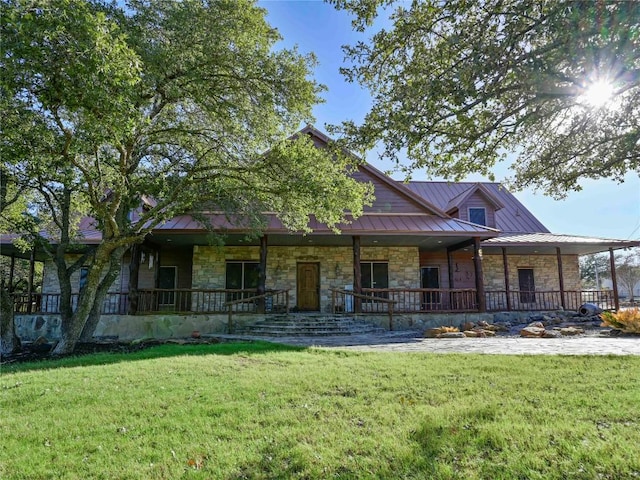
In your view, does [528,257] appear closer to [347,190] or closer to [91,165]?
[347,190]

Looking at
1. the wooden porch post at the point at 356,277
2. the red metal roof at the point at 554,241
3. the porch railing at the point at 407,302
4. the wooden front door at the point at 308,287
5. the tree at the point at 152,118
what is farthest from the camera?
the wooden front door at the point at 308,287

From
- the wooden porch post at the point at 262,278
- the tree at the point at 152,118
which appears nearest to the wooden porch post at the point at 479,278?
the tree at the point at 152,118

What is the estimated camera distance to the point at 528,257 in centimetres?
1708

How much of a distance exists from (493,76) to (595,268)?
45.7m

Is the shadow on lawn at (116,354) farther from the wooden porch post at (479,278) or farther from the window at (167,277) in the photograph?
the wooden porch post at (479,278)

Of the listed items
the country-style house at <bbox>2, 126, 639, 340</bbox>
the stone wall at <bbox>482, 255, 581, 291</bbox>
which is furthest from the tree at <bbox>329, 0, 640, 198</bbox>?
the stone wall at <bbox>482, 255, 581, 291</bbox>

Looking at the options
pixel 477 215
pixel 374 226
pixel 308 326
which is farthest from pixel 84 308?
pixel 477 215

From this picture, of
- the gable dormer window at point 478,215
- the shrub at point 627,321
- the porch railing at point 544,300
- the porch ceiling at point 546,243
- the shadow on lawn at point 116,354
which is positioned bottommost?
the shadow on lawn at point 116,354

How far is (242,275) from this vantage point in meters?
15.0

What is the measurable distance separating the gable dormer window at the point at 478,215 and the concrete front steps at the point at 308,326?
7.73 m

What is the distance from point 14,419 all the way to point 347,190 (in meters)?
6.97

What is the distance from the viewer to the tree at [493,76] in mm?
3982

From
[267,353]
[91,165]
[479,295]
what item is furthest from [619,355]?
[91,165]

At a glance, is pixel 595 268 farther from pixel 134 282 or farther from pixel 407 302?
pixel 134 282
